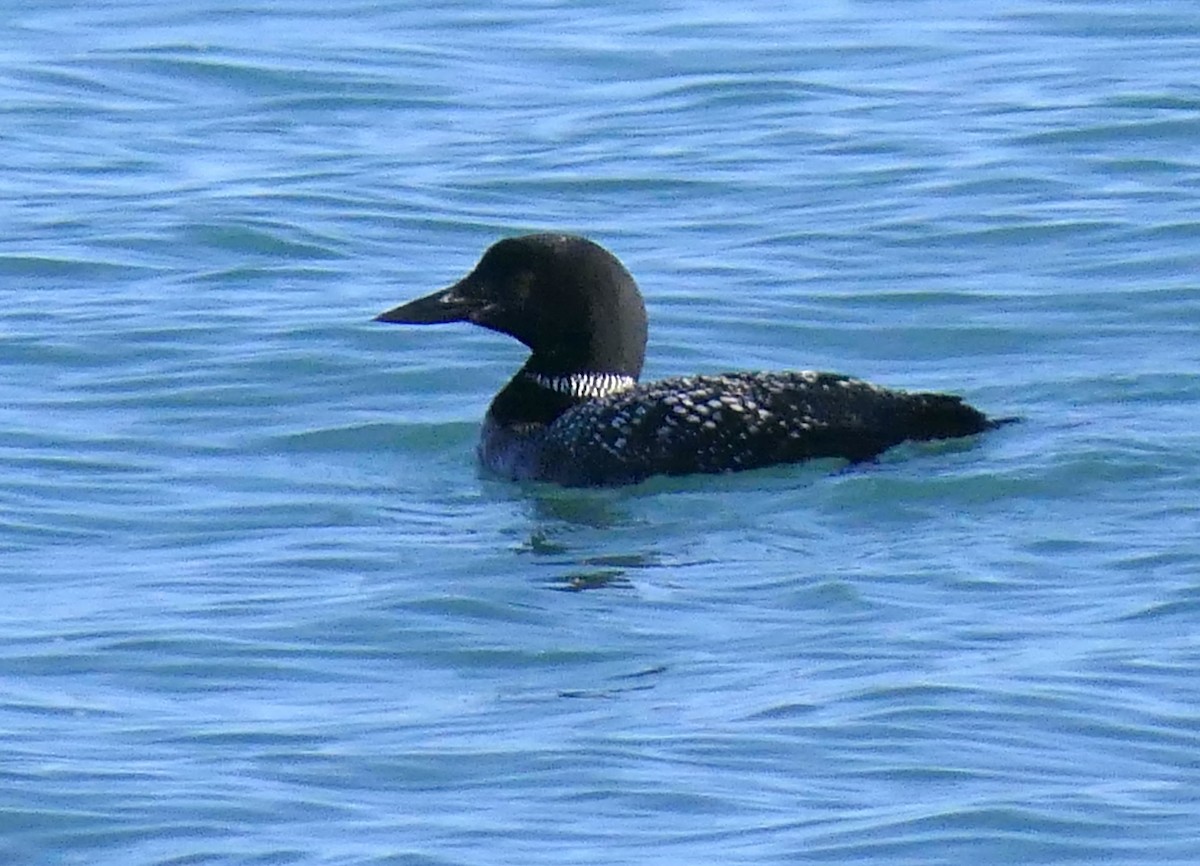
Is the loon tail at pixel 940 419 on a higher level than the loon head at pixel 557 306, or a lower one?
lower

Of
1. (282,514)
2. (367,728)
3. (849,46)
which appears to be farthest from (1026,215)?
(367,728)

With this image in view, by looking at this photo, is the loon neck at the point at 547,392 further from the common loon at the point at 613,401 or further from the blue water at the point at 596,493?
the blue water at the point at 596,493

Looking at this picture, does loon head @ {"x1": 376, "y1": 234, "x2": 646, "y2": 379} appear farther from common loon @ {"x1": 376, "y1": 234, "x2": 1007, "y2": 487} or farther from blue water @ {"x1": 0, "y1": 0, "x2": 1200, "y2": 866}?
blue water @ {"x1": 0, "y1": 0, "x2": 1200, "y2": 866}

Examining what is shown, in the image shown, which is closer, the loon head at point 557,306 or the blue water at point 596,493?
the blue water at point 596,493

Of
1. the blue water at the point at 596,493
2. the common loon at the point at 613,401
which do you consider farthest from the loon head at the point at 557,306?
the blue water at the point at 596,493

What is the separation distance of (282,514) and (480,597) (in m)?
1.06

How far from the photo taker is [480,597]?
25.2ft

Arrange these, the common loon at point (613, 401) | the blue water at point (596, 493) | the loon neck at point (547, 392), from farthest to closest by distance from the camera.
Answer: the loon neck at point (547, 392), the common loon at point (613, 401), the blue water at point (596, 493)

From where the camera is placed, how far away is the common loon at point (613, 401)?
28.5ft

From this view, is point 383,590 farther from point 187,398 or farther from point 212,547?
point 187,398

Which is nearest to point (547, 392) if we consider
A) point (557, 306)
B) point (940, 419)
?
point (557, 306)

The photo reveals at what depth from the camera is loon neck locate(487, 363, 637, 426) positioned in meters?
9.27

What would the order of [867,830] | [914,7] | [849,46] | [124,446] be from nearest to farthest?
[867,830], [124,446], [849,46], [914,7]

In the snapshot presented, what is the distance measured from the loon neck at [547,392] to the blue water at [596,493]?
222 millimetres
